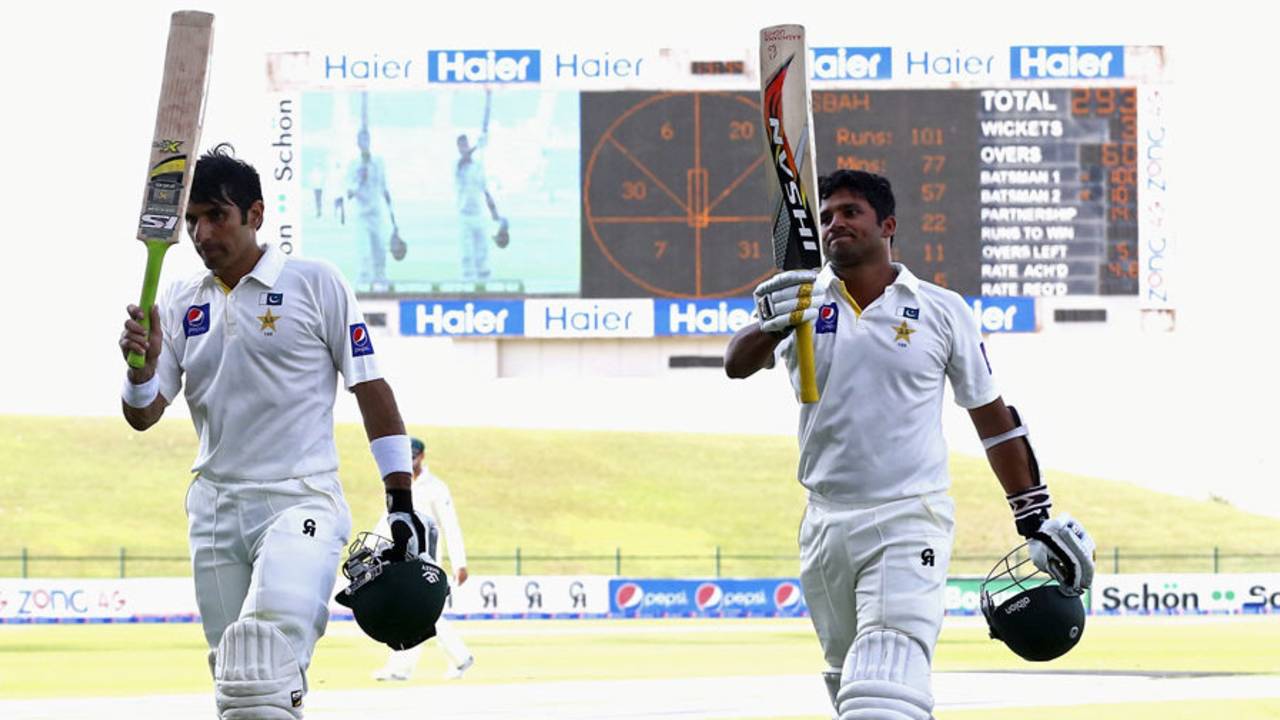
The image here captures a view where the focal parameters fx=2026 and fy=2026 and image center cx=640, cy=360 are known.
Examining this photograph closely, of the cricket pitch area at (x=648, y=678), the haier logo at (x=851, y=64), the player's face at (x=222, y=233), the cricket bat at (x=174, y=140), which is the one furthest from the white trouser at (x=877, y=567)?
the haier logo at (x=851, y=64)

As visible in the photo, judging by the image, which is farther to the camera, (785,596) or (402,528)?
(785,596)

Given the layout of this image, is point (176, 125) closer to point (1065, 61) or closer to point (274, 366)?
point (274, 366)

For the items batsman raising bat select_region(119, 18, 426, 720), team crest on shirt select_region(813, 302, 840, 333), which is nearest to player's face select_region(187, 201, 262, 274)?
batsman raising bat select_region(119, 18, 426, 720)

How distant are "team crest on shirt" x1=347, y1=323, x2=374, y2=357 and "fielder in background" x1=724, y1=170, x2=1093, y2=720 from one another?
121cm

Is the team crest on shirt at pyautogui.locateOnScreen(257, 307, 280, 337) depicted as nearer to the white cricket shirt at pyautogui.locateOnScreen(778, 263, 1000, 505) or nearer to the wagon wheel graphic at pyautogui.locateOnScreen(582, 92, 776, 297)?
the white cricket shirt at pyautogui.locateOnScreen(778, 263, 1000, 505)

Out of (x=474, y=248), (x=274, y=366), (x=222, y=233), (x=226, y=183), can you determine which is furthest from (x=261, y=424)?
(x=474, y=248)

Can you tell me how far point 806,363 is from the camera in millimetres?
6789

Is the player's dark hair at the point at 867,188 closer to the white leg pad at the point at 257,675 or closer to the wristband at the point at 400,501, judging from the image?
the wristband at the point at 400,501

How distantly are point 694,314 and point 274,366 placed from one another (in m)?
20.0

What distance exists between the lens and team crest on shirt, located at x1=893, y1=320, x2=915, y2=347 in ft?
22.5

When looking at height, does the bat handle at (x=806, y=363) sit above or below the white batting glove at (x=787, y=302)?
below

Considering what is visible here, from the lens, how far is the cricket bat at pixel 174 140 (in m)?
6.86

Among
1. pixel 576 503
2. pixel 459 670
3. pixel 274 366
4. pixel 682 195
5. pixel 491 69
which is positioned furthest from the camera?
pixel 576 503

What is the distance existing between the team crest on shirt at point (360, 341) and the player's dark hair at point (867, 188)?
164cm
